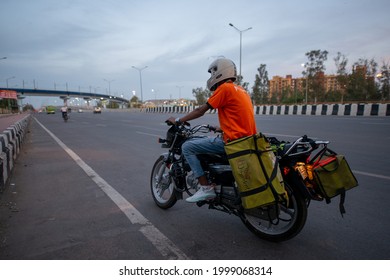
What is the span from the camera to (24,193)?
4719 mm

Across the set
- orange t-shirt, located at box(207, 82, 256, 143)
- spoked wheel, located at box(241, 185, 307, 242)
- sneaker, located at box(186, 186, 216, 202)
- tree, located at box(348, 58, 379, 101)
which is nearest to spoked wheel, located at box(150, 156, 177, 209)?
sneaker, located at box(186, 186, 216, 202)

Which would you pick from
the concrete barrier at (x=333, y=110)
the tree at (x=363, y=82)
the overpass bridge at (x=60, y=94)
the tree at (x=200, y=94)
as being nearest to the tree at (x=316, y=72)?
the tree at (x=363, y=82)

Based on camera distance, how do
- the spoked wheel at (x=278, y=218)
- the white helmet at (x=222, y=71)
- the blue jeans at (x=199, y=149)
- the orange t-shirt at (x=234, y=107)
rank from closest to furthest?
the spoked wheel at (x=278, y=218) → the orange t-shirt at (x=234, y=107) → the white helmet at (x=222, y=71) → the blue jeans at (x=199, y=149)

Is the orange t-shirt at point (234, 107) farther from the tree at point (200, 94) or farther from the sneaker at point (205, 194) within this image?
the tree at point (200, 94)

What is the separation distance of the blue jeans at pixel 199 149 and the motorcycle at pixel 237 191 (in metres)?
0.09

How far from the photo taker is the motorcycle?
277 cm

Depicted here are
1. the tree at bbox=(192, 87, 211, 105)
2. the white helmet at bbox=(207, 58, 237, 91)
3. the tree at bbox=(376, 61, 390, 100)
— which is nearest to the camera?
the white helmet at bbox=(207, 58, 237, 91)

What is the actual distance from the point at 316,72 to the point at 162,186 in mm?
49977

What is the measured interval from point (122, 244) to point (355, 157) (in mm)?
5730

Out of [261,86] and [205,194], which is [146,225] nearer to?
[205,194]

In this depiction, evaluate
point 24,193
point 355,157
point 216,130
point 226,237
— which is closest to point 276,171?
point 226,237

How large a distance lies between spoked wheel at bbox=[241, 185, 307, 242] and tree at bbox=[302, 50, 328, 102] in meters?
50.0

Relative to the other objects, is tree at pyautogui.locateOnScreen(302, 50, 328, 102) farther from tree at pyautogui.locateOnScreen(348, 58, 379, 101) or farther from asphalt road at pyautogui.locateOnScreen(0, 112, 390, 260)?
asphalt road at pyautogui.locateOnScreen(0, 112, 390, 260)

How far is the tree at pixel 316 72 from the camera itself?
46719 mm
